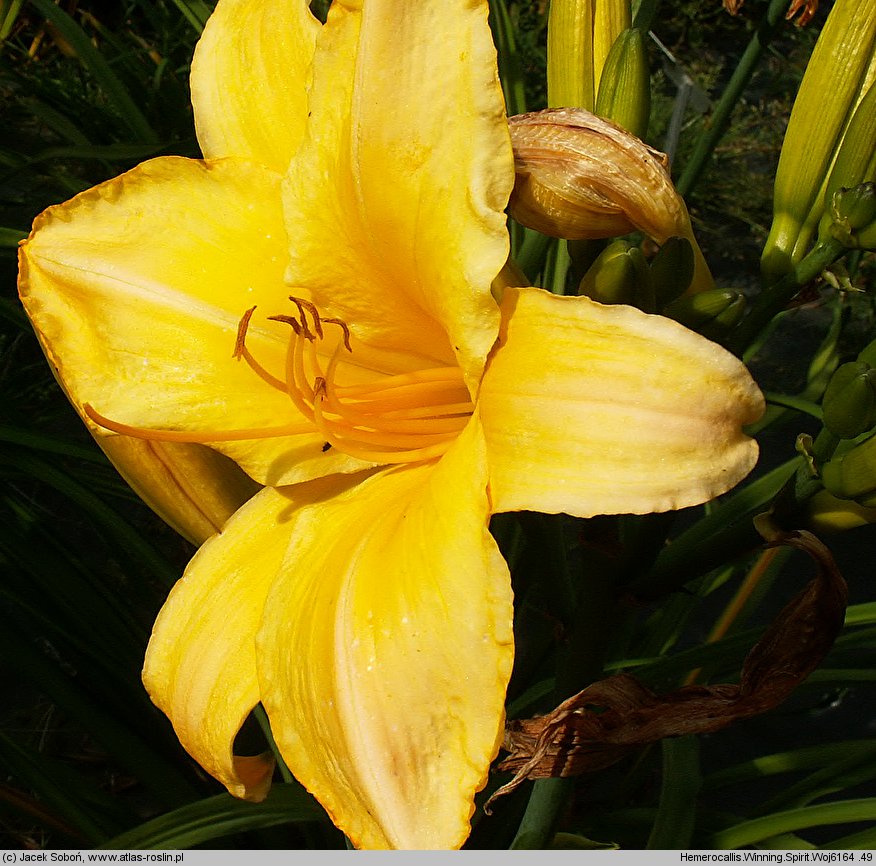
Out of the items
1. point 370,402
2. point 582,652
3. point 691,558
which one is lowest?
point 582,652

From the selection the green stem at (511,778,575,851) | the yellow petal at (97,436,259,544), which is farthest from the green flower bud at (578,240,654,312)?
the green stem at (511,778,575,851)

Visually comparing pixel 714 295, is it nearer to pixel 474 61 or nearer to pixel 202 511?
pixel 474 61

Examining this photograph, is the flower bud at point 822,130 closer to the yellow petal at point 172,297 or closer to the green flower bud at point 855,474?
the green flower bud at point 855,474

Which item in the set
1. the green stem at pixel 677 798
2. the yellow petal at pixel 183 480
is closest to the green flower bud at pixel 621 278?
the yellow petal at pixel 183 480

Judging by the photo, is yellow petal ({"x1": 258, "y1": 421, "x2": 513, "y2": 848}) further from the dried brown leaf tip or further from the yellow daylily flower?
the dried brown leaf tip

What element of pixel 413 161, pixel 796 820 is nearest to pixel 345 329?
pixel 413 161

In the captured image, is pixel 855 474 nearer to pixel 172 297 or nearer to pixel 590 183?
pixel 590 183
